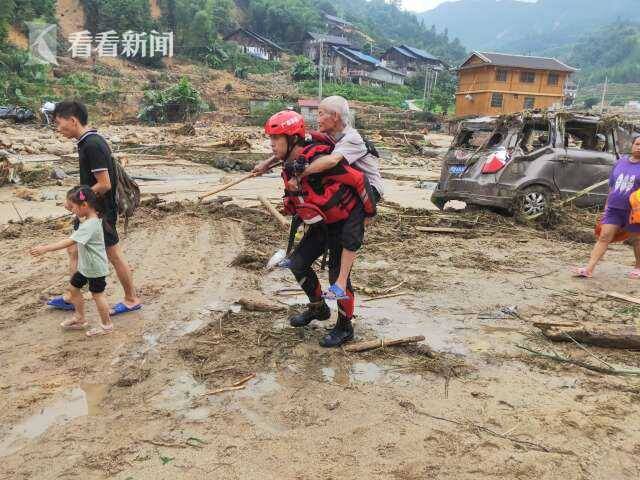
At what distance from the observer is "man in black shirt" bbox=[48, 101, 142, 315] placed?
13.7 feet

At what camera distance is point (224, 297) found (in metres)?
5.09

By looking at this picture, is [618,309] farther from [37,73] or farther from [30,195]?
[37,73]

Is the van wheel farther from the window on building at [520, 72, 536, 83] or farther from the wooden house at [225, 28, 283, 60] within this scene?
the wooden house at [225, 28, 283, 60]

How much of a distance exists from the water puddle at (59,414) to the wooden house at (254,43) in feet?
219

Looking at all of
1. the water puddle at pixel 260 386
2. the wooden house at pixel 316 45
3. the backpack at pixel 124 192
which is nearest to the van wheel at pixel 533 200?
the backpack at pixel 124 192

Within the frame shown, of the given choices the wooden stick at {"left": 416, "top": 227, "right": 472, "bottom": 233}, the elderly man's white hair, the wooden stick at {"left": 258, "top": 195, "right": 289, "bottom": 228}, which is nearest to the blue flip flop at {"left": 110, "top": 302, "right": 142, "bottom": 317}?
the elderly man's white hair

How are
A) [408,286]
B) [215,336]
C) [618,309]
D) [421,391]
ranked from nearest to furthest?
[421,391] → [215,336] → [618,309] → [408,286]

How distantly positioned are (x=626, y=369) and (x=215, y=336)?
303cm

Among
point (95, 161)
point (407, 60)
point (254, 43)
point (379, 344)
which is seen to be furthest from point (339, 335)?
point (407, 60)

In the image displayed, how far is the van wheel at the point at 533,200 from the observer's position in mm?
8492

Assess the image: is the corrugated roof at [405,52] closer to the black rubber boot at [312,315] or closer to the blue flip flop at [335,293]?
the black rubber boot at [312,315]

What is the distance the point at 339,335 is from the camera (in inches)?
161

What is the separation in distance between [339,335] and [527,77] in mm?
46443

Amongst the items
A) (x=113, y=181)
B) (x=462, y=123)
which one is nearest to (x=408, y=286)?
(x=113, y=181)
